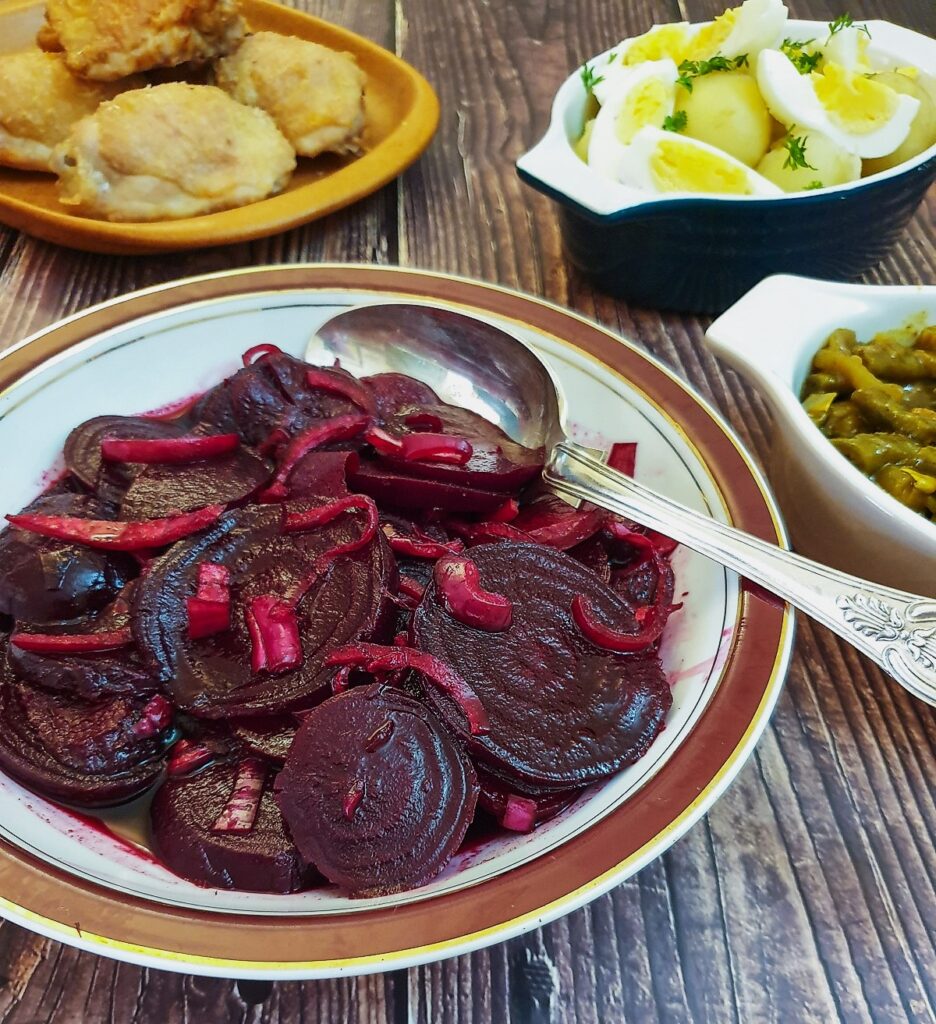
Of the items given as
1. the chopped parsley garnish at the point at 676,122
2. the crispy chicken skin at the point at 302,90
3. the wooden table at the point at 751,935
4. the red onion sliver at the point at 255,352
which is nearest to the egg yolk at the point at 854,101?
the chopped parsley garnish at the point at 676,122

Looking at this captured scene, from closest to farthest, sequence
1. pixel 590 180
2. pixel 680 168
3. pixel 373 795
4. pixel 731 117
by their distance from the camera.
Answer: pixel 373 795 → pixel 590 180 → pixel 680 168 → pixel 731 117

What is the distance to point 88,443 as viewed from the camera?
5.31 ft

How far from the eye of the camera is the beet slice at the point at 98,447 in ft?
5.09

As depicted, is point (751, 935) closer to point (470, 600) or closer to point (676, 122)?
point (470, 600)

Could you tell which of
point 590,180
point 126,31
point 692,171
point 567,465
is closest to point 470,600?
point 567,465

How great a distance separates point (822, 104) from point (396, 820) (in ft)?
6.92

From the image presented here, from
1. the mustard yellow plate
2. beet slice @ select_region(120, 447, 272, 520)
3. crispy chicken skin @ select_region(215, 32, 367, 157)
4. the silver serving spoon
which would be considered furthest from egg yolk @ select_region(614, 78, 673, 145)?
beet slice @ select_region(120, 447, 272, 520)

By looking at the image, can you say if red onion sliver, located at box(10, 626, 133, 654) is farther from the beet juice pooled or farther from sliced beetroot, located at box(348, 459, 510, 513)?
sliced beetroot, located at box(348, 459, 510, 513)

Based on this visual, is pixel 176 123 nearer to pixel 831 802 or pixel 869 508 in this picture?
pixel 869 508

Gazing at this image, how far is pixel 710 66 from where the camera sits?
2.30 m

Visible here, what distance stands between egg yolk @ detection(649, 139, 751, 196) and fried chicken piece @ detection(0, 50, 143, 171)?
73.1 inches

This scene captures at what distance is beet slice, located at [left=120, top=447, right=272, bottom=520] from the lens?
1.46 m

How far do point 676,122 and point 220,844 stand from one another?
6.89 ft

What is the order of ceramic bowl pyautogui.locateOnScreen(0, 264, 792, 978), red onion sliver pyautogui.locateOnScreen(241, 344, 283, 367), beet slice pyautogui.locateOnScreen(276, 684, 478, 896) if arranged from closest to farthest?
1. ceramic bowl pyautogui.locateOnScreen(0, 264, 792, 978)
2. beet slice pyautogui.locateOnScreen(276, 684, 478, 896)
3. red onion sliver pyautogui.locateOnScreen(241, 344, 283, 367)
